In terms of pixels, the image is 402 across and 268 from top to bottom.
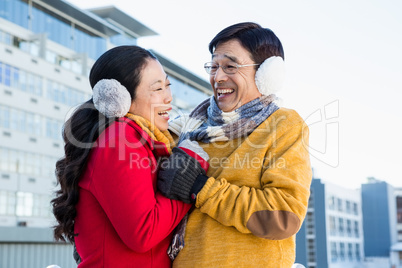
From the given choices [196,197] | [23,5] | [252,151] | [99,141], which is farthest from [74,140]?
[23,5]

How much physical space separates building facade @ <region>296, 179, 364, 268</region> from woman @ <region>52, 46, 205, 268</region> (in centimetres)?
6659

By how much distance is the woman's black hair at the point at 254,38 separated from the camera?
3143mm

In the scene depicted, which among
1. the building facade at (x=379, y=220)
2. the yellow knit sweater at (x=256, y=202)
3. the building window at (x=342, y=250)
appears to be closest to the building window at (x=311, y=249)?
the building window at (x=342, y=250)

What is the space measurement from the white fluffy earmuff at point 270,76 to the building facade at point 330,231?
66410 mm

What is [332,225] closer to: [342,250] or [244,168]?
[342,250]

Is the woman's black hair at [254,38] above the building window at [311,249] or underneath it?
above

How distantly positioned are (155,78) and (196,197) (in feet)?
2.32

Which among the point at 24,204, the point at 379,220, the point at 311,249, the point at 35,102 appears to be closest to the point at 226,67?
the point at 24,204

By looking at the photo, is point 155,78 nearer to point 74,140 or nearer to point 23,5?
point 74,140

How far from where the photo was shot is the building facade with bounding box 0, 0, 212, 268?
36562 mm

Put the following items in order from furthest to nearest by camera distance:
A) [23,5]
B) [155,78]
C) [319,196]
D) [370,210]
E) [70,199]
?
1. [370,210]
2. [319,196]
3. [23,5]
4. [155,78]
5. [70,199]

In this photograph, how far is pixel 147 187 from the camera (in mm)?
2703

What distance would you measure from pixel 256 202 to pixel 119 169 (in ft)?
2.18

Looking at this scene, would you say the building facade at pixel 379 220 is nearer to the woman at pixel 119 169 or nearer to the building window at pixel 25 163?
the building window at pixel 25 163
